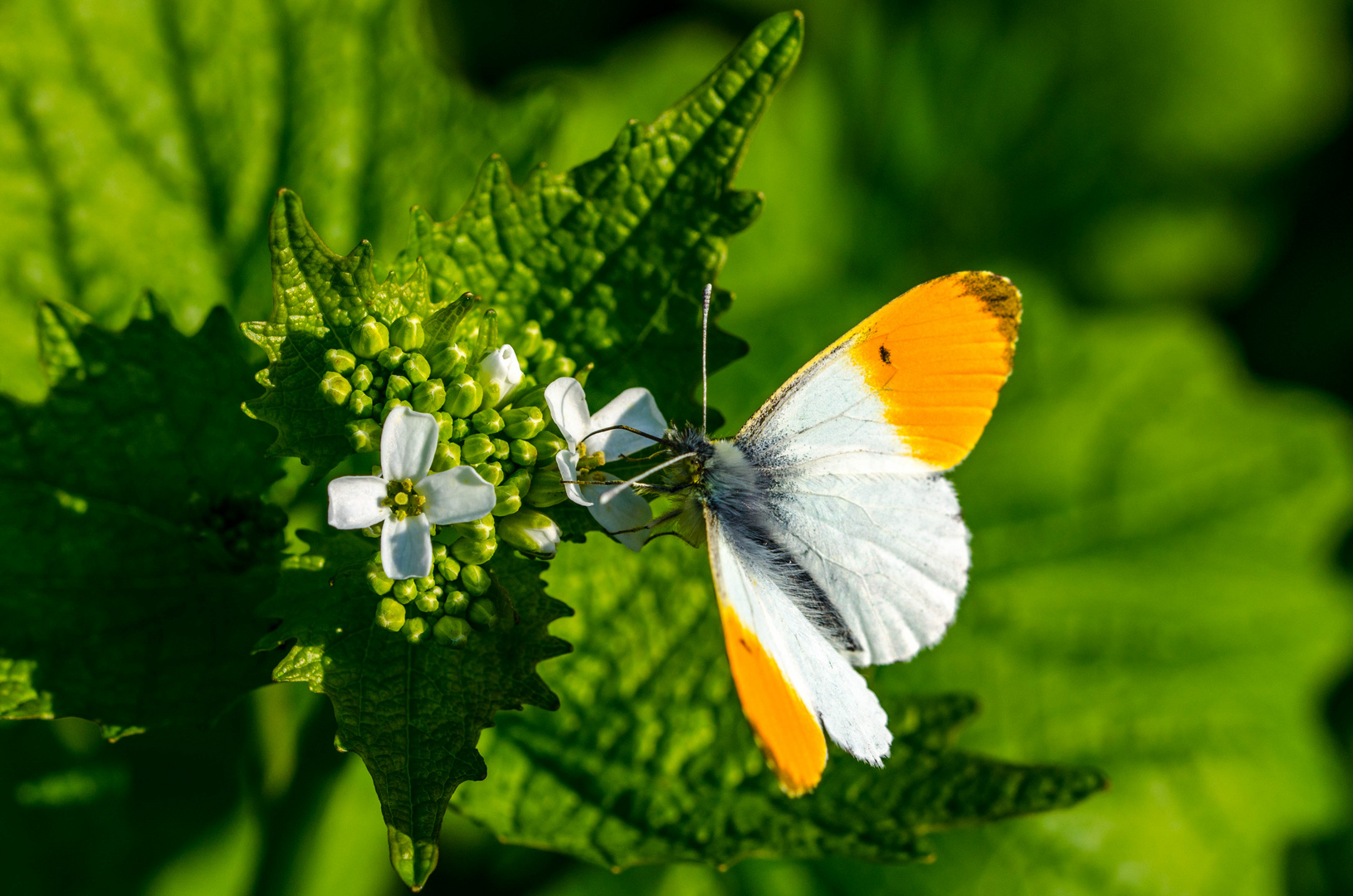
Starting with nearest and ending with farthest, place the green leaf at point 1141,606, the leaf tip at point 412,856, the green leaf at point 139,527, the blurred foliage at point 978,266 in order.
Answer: the leaf tip at point 412,856 < the green leaf at point 139,527 < the blurred foliage at point 978,266 < the green leaf at point 1141,606

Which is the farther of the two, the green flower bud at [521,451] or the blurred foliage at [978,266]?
the blurred foliage at [978,266]

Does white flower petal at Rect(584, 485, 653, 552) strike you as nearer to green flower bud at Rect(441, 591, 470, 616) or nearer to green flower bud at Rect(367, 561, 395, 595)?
green flower bud at Rect(441, 591, 470, 616)

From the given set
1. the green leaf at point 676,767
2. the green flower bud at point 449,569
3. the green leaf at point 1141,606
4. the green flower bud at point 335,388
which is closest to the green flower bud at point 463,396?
the green flower bud at point 335,388

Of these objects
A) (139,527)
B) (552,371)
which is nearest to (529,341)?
(552,371)

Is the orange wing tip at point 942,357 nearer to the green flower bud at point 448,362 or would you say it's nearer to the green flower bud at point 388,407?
the green flower bud at point 448,362

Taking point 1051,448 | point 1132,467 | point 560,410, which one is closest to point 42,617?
point 560,410

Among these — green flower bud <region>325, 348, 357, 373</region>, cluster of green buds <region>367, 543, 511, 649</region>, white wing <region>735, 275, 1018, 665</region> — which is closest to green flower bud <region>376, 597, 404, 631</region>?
cluster of green buds <region>367, 543, 511, 649</region>

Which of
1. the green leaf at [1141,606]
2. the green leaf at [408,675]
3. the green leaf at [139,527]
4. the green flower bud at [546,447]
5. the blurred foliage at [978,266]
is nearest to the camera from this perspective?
the green leaf at [408,675]
